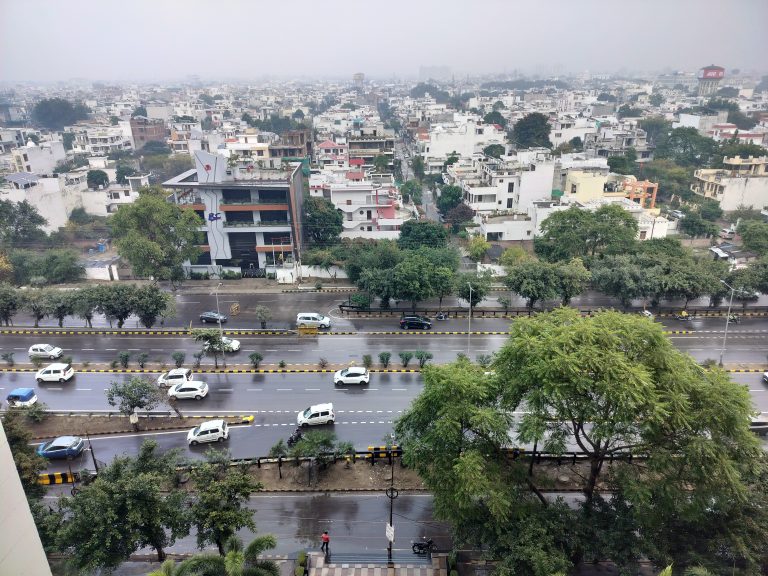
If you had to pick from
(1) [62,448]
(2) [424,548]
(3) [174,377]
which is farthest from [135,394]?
(2) [424,548]

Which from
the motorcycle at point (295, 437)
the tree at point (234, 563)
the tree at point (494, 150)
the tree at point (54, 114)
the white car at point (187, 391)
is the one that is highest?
the tree at point (54, 114)

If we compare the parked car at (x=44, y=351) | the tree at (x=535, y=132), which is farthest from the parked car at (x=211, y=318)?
the tree at (x=535, y=132)

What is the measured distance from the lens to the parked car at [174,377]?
85.2 feet

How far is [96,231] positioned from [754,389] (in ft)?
200

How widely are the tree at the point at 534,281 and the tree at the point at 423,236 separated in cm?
1180

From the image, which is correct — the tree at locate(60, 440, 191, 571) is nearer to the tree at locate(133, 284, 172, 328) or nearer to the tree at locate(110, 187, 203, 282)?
the tree at locate(133, 284, 172, 328)

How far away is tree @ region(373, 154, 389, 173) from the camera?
72.5m

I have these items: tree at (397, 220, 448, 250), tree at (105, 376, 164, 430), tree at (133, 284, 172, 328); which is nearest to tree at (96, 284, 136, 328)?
tree at (133, 284, 172, 328)

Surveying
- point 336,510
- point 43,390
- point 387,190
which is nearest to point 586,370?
point 336,510

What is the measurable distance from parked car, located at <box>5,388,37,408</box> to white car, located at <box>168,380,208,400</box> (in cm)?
658

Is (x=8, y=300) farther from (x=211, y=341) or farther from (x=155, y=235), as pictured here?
(x=211, y=341)

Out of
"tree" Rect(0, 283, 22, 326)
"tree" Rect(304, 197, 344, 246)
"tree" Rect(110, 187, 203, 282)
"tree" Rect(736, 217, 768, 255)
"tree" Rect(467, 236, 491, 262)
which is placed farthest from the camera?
"tree" Rect(304, 197, 344, 246)

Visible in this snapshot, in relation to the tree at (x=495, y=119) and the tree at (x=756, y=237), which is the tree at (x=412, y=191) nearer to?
the tree at (x=756, y=237)

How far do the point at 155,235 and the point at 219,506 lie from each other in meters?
30.6
